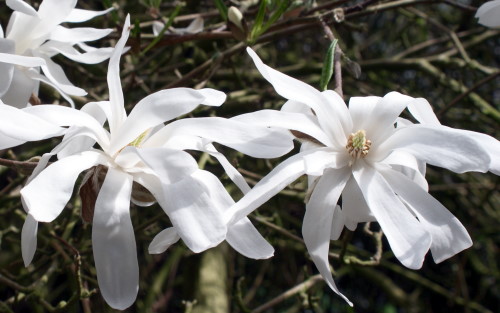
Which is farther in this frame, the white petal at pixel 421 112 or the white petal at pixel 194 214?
the white petal at pixel 421 112

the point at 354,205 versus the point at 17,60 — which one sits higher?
the point at 17,60

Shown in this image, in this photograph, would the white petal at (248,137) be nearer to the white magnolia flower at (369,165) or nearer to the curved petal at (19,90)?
the white magnolia flower at (369,165)

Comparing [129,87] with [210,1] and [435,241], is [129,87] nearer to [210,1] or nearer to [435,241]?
[210,1]

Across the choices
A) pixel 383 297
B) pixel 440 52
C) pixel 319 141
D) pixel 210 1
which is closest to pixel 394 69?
pixel 440 52

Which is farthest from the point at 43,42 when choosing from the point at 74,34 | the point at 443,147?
the point at 443,147

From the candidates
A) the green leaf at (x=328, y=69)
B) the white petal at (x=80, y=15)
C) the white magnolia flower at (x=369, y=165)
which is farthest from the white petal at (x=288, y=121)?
the white petal at (x=80, y=15)

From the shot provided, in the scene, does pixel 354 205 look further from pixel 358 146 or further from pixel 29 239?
pixel 29 239
